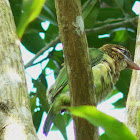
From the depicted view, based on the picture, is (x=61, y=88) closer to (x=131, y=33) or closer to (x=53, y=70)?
(x=53, y=70)

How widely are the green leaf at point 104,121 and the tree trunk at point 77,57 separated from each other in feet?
3.17

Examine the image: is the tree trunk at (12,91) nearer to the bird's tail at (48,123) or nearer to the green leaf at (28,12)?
the bird's tail at (48,123)

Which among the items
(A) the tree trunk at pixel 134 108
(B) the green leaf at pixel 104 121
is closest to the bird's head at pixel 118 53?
(A) the tree trunk at pixel 134 108

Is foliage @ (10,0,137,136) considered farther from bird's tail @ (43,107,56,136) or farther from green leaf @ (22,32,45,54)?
bird's tail @ (43,107,56,136)

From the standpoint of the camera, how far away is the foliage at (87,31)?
4047 millimetres

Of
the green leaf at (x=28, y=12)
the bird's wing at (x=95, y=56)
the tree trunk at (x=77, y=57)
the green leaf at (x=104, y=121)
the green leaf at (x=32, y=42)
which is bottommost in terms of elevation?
the green leaf at (x=104, y=121)

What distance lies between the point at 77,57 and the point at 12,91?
0.57m

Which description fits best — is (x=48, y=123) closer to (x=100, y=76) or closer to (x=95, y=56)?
(x=100, y=76)

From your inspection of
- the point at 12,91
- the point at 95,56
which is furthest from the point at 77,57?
the point at 95,56

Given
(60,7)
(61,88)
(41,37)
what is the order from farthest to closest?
(41,37) < (61,88) < (60,7)

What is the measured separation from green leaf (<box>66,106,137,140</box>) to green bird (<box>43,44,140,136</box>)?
2.14 meters

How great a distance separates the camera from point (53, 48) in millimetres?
4391

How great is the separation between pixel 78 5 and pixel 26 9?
1014 millimetres

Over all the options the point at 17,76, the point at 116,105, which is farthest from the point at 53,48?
the point at 17,76
